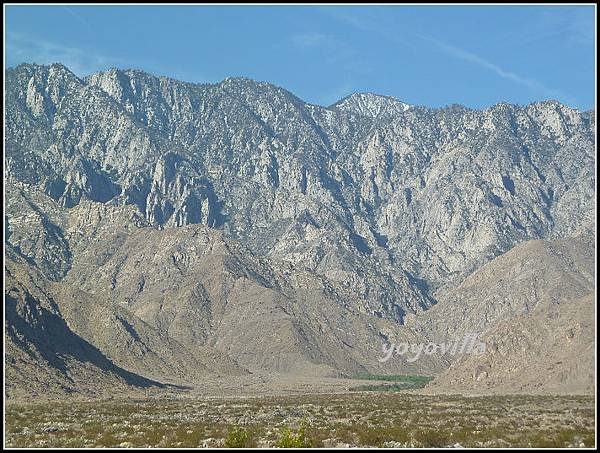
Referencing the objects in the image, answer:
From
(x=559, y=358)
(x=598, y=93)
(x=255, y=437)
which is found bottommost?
(x=255, y=437)

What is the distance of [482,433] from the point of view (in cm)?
5169

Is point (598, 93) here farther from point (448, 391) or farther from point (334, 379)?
point (334, 379)

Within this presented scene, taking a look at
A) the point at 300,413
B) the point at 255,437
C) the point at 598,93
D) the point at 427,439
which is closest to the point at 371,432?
the point at 427,439

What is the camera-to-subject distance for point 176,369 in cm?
16475

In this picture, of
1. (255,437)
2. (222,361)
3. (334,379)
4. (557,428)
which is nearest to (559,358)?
(557,428)

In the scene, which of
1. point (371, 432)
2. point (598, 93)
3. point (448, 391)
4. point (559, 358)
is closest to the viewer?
point (598, 93)

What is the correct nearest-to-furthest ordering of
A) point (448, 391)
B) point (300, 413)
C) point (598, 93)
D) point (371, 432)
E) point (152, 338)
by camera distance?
point (598, 93) → point (371, 432) → point (300, 413) → point (448, 391) → point (152, 338)

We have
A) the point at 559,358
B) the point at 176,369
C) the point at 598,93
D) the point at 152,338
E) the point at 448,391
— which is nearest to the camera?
the point at 598,93

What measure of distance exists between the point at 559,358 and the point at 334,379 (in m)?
84.8

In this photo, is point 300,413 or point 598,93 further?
point 300,413

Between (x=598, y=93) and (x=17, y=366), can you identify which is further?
(x=17, y=366)

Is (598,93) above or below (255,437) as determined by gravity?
above

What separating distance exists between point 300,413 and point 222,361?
108 m

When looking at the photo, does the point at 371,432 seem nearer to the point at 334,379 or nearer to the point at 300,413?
the point at 300,413
